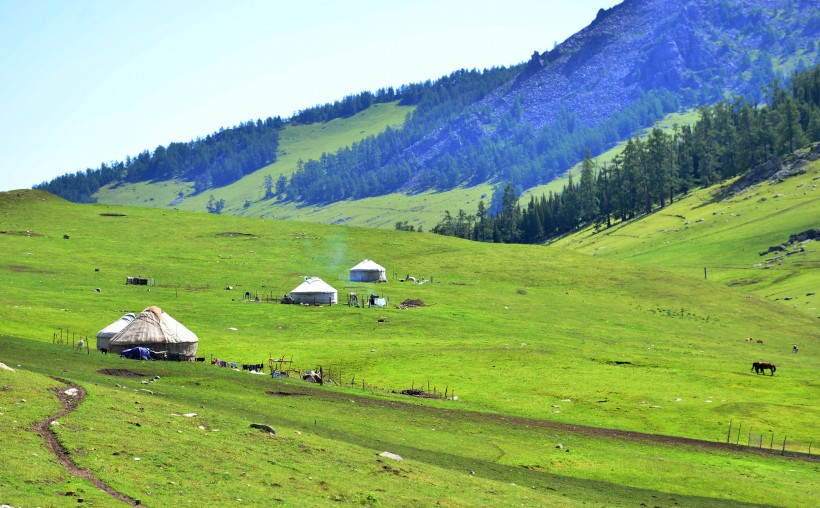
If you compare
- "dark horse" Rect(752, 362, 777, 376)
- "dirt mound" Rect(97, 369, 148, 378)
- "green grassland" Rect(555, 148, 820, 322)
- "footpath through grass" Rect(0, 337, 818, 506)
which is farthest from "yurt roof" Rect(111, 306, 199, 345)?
"green grassland" Rect(555, 148, 820, 322)

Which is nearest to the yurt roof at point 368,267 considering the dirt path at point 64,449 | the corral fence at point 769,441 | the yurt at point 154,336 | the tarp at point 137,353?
the yurt at point 154,336

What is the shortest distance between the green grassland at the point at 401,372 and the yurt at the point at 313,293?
4877 millimetres

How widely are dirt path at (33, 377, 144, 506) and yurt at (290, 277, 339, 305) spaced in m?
66.3

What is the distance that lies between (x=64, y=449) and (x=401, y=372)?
140 ft

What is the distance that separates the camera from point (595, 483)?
41.4 meters

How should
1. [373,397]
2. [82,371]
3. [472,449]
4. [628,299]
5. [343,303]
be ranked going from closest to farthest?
[472,449] < [82,371] < [373,397] < [343,303] < [628,299]

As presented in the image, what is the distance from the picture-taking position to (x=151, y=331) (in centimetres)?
6681

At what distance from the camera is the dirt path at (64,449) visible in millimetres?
26641

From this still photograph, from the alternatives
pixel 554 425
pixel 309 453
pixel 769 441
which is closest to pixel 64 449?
pixel 309 453

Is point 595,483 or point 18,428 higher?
point 18,428

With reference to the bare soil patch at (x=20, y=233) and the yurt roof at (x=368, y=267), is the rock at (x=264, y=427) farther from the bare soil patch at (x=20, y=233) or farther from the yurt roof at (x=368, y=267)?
the bare soil patch at (x=20, y=233)

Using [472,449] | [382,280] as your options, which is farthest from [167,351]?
[382,280]

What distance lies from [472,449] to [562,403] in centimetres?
1994

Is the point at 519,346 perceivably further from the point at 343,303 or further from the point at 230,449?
the point at 230,449
